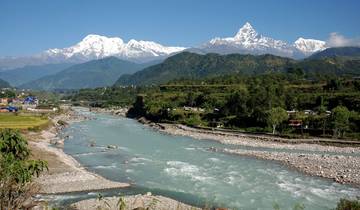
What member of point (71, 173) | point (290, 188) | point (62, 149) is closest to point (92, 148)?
point (62, 149)

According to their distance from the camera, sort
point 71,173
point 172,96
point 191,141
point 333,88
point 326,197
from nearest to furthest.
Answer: point 326,197 < point 71,173 < point 191,141 < point 333,88 < point 172,96

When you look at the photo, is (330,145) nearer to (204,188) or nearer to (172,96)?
(204,188)

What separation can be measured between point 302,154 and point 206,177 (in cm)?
1958

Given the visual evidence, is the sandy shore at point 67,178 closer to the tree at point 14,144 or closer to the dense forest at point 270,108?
the tree at point 14,144

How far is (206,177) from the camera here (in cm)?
3812

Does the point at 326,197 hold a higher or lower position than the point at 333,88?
lower

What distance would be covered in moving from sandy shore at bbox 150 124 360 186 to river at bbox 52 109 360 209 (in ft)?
6.67

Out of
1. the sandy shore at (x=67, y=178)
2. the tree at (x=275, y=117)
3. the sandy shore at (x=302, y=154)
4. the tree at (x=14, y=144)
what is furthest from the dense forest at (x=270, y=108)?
the tree at (x=14, y=144)

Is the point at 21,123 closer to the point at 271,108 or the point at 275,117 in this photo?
the point at 275,117

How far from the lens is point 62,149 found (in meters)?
55.5

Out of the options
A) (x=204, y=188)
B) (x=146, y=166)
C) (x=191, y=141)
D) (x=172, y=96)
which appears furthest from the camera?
(x=172, y=96)

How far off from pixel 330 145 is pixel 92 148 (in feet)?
116

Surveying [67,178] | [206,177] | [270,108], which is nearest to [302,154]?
[206,177]

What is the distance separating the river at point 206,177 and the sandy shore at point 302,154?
6.67ft
